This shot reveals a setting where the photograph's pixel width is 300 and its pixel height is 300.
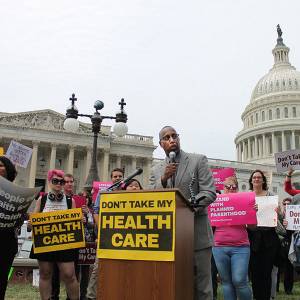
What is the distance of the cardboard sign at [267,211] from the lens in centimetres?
689

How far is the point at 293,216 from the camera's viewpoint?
8.47m

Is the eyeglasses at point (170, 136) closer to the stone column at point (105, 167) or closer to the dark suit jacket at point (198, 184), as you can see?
the dark suit jacket at point (198, 184)

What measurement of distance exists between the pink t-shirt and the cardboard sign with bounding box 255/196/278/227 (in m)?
0.63

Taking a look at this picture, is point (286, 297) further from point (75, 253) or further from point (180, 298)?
point (180, 298)

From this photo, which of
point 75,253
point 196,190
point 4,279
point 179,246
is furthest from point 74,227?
point 179,246

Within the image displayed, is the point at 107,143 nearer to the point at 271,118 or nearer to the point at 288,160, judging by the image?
the point at 271,118

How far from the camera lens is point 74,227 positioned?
20.2 ft

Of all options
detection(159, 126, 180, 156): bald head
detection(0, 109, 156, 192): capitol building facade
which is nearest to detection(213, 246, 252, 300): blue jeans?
detection(159, 126, 180, 156): bald head

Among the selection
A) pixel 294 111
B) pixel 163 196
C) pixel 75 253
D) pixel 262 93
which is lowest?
pixel 75 253

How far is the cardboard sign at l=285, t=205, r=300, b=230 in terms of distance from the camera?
842 centimetres

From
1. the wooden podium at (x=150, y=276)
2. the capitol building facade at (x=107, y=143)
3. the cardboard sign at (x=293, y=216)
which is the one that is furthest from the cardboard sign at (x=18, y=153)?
the capitol building facade at (x=107, y=143)

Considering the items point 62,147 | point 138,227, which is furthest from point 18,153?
point 62,147

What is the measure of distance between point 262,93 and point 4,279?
94.0m

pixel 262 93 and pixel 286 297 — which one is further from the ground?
pixel 262 93
